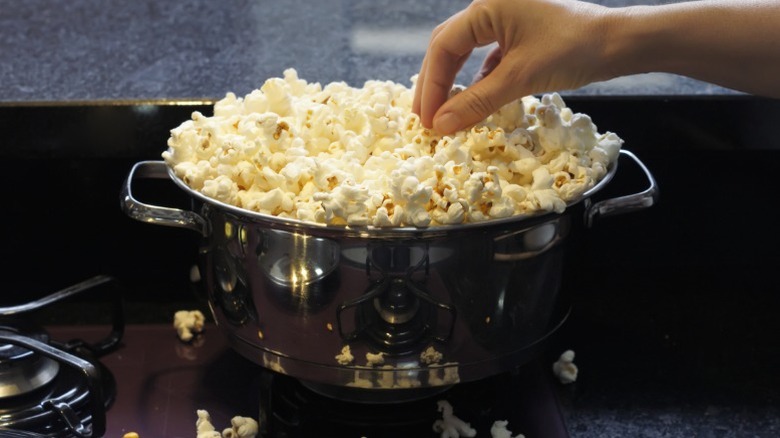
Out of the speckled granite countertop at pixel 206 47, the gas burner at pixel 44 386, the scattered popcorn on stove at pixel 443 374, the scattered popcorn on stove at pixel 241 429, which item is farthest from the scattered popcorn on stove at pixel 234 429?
the speckled granite countertop at pixel 206 47

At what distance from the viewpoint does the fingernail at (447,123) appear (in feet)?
3.06

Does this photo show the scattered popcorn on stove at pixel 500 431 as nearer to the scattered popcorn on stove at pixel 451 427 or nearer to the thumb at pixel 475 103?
the scattered popcorn on stove at pixel 451 427

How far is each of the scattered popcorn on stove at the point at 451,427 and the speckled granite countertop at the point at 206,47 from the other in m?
0.52

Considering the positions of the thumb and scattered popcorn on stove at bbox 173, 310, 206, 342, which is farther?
scattered popcorn on stove at bbox 173, 310, 206, 342

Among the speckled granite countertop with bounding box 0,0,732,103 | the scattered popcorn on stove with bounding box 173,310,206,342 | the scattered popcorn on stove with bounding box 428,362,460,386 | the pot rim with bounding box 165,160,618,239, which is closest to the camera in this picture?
the pot rim with bounding box 165,160,618,239

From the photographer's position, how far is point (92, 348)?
1147mm

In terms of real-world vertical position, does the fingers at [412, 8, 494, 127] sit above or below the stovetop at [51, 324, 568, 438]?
above

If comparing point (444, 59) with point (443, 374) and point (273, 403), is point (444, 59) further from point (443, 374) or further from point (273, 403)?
point (273, 403)

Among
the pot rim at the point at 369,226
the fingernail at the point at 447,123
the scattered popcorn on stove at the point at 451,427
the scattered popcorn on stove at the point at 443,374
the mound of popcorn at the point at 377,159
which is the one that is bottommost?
the scattered popcorn on stove at the point at 451,427

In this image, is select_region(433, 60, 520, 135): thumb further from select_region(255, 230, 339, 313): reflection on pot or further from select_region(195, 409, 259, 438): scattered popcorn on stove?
select_region(195, 409, 259, 438): scattered popcorn on stove

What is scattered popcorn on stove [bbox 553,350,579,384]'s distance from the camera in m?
1.10

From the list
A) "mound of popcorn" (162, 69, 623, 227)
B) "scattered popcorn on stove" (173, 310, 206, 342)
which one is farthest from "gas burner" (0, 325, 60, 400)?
"mound of popcorn" (162, 69, 623, 227)

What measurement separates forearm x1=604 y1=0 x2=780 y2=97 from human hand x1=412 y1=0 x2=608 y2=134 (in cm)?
2

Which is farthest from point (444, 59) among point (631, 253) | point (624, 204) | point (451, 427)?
point (631, 253)
